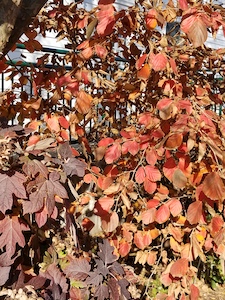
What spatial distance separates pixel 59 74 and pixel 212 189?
136cm

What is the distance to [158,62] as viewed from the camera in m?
2.27

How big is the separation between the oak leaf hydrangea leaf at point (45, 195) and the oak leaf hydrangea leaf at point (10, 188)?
0.09 metres

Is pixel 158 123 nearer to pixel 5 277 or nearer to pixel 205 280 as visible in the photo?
pixel 5 277

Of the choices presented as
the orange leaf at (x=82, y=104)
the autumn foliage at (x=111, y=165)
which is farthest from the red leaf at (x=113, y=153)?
the orange leaf at (x=82, y=104)

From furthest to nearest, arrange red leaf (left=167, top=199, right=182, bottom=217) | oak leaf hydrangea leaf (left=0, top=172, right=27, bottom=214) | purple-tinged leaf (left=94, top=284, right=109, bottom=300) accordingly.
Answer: red leaf (left=167, top=199, right=182, bottom=217) → purple-tinged leaf (left=94, top=284, right=109, bottom=300) → oak leaf hydrangea leaf (left=0, top=172, right=27, bottom=214)

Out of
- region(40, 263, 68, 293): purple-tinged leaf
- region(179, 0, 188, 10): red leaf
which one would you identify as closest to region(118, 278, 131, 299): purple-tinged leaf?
region(40, 263, 68, 293): purple-tinged leaf

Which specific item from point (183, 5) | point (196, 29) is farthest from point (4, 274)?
point (183, 5)

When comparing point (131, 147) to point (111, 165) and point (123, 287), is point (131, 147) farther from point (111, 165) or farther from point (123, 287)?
point (123, 287)

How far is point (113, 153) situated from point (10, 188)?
828 millimetres

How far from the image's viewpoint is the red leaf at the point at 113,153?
96.4 inches

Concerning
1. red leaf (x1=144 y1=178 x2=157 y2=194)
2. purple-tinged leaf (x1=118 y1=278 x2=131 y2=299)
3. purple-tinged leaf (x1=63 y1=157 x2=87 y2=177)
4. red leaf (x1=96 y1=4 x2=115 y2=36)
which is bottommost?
purple-tinged leaf (x1=118 y1=278 x2=131 y2=299)

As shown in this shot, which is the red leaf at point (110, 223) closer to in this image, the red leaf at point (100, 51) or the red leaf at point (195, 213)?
the red leaf at point (195, 213)

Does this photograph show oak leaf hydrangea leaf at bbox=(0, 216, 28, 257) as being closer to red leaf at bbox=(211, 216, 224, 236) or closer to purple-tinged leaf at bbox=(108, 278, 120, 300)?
purple-tinged leaf at bbox=(108, 278, 120, 300)

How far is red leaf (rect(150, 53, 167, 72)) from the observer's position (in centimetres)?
226
